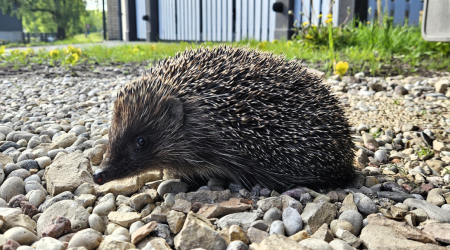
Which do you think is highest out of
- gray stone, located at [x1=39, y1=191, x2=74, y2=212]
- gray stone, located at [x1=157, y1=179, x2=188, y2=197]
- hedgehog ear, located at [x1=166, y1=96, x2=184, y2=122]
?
hedgehog ear, located at [x1=166, y1=96, x2=184, y2=122]

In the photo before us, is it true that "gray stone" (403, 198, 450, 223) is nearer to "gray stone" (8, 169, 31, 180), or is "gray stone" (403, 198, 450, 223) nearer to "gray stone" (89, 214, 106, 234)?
"gray stone" (89, 214, 106, 234)

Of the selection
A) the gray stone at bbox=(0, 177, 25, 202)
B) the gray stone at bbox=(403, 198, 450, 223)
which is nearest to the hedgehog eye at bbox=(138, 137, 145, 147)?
the gray stone at bbox=(0, 177, 25, 202)

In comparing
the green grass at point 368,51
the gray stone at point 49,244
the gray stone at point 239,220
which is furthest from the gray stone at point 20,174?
the green grass at point 368,51

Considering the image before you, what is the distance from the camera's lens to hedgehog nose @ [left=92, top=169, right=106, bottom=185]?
2609 millimetres

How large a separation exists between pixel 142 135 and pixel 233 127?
70cm

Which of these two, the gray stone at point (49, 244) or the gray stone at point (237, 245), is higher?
the gray stone at point (49, 244)

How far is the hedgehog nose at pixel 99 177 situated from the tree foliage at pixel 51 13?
20.9m

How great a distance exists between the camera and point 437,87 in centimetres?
542

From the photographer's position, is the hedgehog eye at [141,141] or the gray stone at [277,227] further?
the hedgehog eye at [141,141]

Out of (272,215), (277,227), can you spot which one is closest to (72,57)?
(272,215)

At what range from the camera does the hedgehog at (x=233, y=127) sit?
272 centimetres

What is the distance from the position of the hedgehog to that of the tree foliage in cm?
2081

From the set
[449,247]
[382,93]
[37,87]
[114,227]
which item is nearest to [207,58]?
[114,227]

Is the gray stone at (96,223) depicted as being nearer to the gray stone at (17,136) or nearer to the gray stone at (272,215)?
the gray stone at (272,215)
